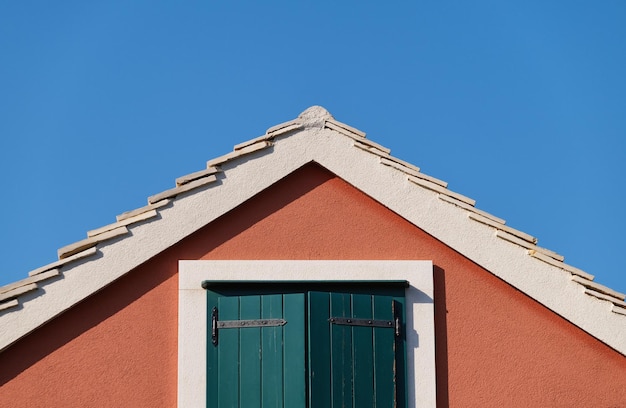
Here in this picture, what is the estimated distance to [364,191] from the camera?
11.9 m

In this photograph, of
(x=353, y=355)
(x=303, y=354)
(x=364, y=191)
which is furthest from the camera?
(x=364, y=191)

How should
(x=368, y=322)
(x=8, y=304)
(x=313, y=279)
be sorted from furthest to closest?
(x=313, y=279) < (x=368, y=322) < (x=8, y=304)

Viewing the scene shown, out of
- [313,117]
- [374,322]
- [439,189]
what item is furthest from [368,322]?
[313,117]

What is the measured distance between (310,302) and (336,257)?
0.56m

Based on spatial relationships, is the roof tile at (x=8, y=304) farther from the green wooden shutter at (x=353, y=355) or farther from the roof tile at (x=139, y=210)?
the green wooden shutter at (x=353, y=355)

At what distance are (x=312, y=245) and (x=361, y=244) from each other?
0.44m

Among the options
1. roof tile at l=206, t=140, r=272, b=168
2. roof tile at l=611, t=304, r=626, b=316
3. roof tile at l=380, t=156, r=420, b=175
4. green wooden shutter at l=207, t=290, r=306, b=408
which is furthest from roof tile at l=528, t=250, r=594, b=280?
roof tile at l=206, t=140, r=272, b=168

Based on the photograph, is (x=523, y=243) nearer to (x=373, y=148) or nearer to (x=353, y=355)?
(x=373, y=148)

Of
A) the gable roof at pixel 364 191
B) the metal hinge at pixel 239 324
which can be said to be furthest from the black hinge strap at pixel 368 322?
the gable roof at pixel 364 191

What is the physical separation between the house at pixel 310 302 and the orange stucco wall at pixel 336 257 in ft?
0.04

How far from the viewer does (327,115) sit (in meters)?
12.1

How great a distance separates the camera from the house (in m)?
11.3

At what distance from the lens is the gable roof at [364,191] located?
11508 mm

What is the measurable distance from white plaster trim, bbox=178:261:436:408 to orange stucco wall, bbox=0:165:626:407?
0.31ft
